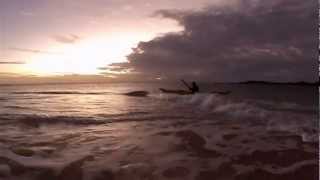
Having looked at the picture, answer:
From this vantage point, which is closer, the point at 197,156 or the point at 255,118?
the point at 197,156

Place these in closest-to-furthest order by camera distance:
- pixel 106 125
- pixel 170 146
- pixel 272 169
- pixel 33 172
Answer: pixel 33 172 < pixel 272 169 < pixel 170 146 < pixel 106 125

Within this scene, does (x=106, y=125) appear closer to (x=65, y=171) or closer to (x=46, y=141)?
(x=46, y=141)

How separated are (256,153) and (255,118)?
879 centimetres

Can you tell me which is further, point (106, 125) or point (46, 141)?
point (106, 125)

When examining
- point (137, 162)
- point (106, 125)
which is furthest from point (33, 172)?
point (106, 125)

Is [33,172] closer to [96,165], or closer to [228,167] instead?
[96,165]

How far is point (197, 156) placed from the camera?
29.0 feet

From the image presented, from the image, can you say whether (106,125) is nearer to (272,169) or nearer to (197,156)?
(197,156)

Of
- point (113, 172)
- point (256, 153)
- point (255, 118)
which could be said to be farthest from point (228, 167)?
point (255, 118)

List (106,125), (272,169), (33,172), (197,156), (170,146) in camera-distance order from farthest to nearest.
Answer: (106,125)
(170,146)
(197,156)
(272,169)
(33,172)

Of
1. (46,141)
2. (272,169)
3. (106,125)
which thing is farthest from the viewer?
(106,125)

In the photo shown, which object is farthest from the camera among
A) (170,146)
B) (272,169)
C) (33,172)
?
(170,146)

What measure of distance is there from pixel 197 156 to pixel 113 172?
2494 millimetres

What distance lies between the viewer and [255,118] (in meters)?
17.8
